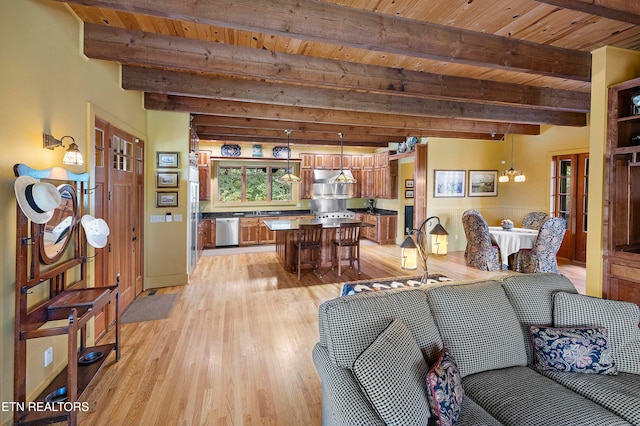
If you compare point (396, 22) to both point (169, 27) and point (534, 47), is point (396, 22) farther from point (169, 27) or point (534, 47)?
point (169, 27)

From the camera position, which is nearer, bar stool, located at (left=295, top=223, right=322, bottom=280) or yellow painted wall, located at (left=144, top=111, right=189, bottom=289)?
yellow painted wall, located at (left=144, top=111, right=189, bottom=289)

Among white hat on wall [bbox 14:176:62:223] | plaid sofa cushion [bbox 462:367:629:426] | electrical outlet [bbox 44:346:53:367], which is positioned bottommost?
electrical outlet [bbox 44:346:53:367]

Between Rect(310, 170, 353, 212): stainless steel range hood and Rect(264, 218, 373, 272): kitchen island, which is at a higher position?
Rect(310, 170, 353, 212): stainless steel range hood

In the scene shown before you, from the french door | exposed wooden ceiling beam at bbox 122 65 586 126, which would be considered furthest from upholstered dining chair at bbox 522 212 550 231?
exposed wooden ceiling beam at bbox 122 65 586 126

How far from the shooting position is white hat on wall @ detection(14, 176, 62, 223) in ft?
6.19

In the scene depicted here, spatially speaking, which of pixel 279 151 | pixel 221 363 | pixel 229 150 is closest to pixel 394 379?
pixel 221 363

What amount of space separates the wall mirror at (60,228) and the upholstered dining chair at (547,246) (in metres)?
6.25

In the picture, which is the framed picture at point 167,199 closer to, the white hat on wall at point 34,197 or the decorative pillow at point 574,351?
the white hat on wall at point 34,197

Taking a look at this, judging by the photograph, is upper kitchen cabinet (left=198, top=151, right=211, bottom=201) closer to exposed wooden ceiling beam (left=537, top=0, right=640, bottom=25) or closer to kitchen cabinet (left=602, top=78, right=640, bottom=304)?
exposed wooden ceiling beam (left=537, top=0, right=640, bottom=25)

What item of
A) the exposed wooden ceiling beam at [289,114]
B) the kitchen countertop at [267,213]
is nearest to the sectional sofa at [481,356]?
the exposed wooden ceiling beam at [289,114]

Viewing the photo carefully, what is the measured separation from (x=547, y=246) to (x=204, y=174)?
24.9ft

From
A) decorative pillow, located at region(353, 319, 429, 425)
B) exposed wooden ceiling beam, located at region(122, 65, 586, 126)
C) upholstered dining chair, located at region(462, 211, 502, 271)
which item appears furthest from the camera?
upholstered dining chair, located at region(462, 211, 502, 271)

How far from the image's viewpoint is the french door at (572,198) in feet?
20.4

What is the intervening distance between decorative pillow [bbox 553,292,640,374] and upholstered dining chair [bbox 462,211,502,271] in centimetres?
377
